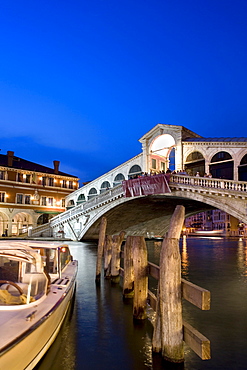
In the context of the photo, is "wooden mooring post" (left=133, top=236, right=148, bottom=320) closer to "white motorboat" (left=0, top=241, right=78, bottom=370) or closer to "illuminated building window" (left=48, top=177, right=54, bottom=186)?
"white motorboat" (left=0, top=241, right=78, bottom=370)

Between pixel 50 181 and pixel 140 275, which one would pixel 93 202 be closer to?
pixel 50 181

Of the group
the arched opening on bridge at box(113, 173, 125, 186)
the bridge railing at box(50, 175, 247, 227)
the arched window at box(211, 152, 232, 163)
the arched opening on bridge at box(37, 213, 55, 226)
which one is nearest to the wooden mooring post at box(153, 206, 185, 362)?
the bridge railing at box(50, 175, 247, 227)

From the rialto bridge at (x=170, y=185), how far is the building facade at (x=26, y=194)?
14.7 feet

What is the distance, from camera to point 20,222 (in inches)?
1463

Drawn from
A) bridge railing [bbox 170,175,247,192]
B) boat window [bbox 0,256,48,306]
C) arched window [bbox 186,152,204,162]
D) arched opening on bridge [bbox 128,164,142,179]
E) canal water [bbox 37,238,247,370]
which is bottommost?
canal water [bbox 37,238,247,370]

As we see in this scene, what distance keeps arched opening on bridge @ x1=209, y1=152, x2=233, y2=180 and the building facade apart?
1970 cm

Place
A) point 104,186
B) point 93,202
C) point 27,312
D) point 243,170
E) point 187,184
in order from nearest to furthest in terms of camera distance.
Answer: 1. point 27,312
2. point 187,184
3. point 243,170
4. point 93,202
5. point 104,186

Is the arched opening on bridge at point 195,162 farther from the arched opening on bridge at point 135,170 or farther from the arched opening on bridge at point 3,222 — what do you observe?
the arched opening on bridge at point 3,222

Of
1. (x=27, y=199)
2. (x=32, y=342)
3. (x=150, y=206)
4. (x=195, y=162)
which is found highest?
(x=195, y=162)

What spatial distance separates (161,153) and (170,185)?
27.2 feet

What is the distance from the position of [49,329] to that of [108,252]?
22.6 feet

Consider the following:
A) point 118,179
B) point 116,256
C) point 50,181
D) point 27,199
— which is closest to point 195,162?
point 118,179

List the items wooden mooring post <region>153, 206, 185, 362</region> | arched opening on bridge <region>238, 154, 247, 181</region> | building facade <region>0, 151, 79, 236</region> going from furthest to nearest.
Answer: building facade <region>0, 151, 79, 236</region> → arched opening on bridge <region>238, 154, 247, 181</region> → wooden mooring post <region>153, 206, 185, 362</region>

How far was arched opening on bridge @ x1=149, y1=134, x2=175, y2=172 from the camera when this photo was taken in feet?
96.1
